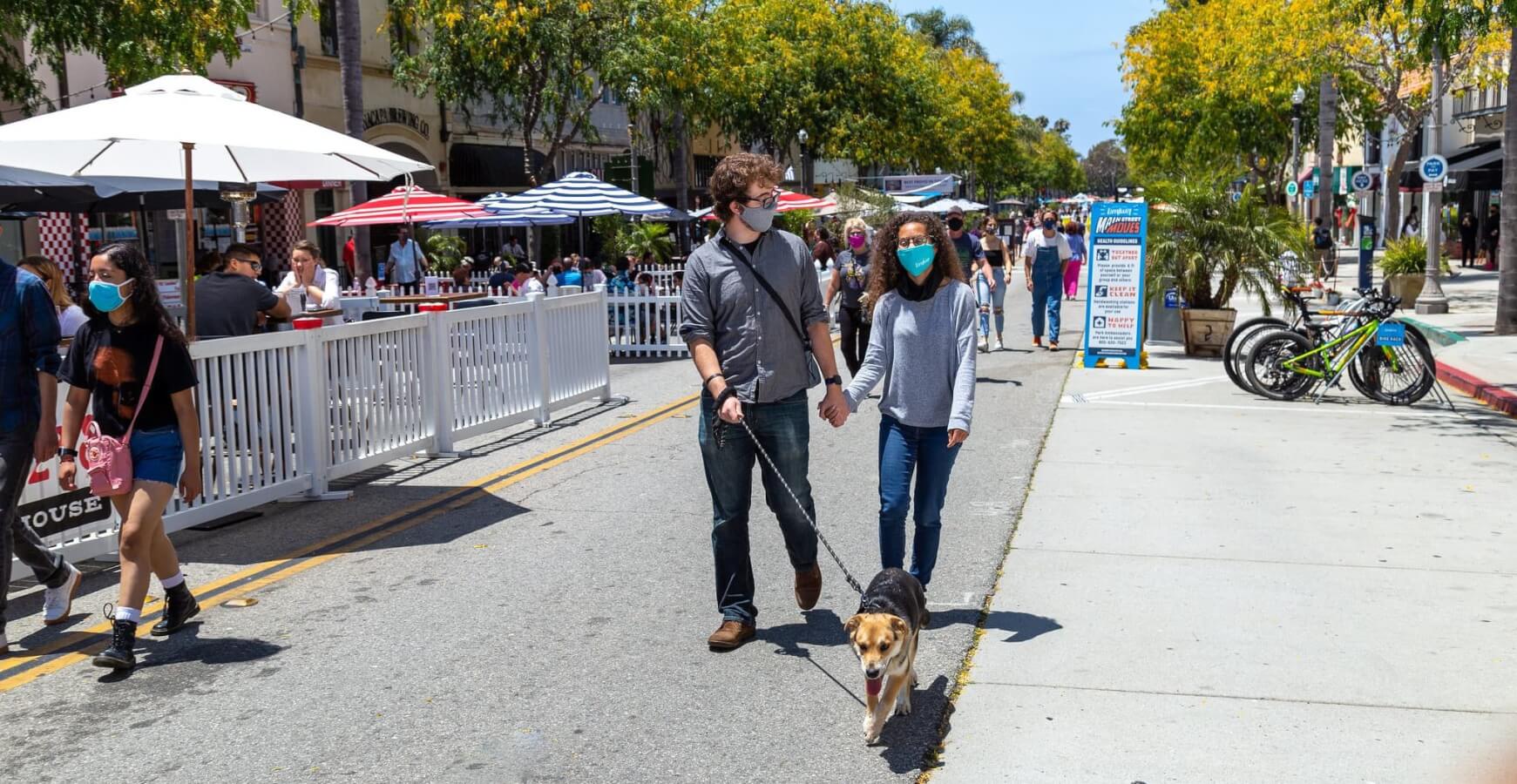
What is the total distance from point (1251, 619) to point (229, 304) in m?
6.66

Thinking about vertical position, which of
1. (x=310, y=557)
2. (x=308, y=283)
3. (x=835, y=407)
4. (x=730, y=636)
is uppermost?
(x=308, y=283)

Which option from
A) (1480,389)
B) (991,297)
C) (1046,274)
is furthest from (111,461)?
(1046,274)

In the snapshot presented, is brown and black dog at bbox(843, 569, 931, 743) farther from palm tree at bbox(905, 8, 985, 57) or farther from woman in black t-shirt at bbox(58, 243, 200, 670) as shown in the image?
palm tree at bbox(905, 8, 985, 57)

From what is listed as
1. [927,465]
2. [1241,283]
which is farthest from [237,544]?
[1241,283]

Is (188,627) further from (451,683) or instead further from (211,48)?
(211,48)

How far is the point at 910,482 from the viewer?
5668mm

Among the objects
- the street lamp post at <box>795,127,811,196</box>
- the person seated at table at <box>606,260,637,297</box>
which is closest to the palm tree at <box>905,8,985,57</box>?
the street lamp post at <box>795,127,811,196</box>

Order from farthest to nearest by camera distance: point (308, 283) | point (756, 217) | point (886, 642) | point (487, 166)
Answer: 1. point (487, 166)
2. point (308, 283)
3. point (756, 217)
4. point (886, 642)

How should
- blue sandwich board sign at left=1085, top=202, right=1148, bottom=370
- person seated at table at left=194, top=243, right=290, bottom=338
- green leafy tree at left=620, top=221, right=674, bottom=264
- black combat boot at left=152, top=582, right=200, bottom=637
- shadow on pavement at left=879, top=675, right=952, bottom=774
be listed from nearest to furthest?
shadow on pavement at left=879, top=675, right=952, bottom=774
black combat boot at left=152, top=582, right=200, bottom=637
person seated at table at left=194, top=243, right=290, bottom=338
blue sandwich board sign at left=1085, top=202, right=1148, bottom=370
green leafy tree at left=620, top=221, right=674, bottom=264

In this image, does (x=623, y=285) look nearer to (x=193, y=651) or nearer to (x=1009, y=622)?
(x=193, y=651)

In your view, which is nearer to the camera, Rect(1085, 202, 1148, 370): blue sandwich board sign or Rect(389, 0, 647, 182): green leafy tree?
A: Rect(1085, 202, 1148, 370): blue sandwich board sign

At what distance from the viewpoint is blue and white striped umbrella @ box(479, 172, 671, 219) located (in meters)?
20.3

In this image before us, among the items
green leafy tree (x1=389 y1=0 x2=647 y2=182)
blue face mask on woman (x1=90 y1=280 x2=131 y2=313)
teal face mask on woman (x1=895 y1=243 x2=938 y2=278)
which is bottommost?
blue face mask on woman (x1=90 y1=280 x2=131 y2=313)

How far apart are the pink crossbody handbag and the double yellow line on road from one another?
0.79m
